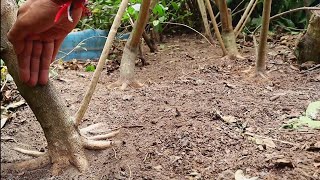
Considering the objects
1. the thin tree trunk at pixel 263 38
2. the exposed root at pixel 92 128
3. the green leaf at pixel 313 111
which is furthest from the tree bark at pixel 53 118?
the thin tree trunk at pixel 263 38

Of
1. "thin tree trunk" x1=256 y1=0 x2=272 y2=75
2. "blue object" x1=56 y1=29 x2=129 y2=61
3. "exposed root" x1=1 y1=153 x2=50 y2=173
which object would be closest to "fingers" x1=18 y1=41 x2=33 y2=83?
"exposed root" x1=1 y1=153 x2=50 y2=173

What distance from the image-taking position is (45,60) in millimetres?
1352

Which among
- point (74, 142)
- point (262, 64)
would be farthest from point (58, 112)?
point (262, 64)

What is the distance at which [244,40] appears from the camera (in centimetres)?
389

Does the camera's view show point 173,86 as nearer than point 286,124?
No

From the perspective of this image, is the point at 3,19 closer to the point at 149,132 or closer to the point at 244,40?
the point at 149,132

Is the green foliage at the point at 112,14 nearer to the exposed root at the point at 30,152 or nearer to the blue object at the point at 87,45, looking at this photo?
the blue object at the point at 87,45

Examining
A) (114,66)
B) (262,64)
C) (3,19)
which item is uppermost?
(3,19)

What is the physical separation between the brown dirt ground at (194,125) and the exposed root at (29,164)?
0.08 feet

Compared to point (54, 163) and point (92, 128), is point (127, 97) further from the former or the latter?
point (54, 163)

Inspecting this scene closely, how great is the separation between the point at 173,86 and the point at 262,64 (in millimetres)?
567

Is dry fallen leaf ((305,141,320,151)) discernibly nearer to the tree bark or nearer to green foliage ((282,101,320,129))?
green foliage ((282,101,320,129))

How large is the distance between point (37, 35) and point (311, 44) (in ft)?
7.46

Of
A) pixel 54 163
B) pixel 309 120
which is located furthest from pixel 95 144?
pixel 309 120
